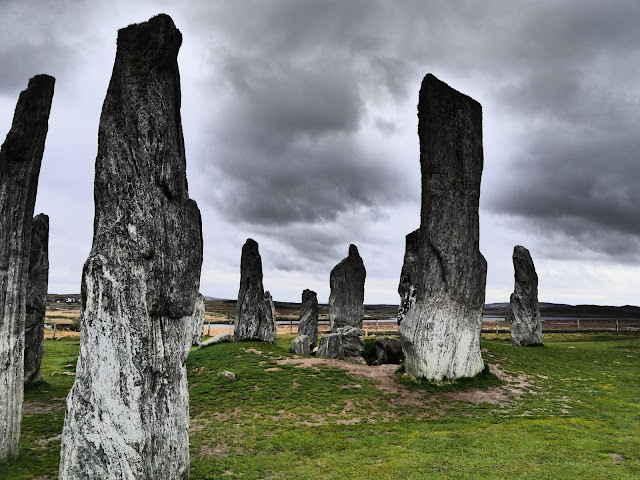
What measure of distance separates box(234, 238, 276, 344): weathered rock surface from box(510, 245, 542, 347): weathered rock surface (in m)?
17.0

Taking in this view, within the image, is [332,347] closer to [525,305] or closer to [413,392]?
[413,392]

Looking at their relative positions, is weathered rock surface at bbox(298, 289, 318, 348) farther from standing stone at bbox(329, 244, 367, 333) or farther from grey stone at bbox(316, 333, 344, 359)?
grey stone at bbox(316, 333, 344, 359)

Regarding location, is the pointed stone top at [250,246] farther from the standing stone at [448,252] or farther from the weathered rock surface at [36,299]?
the standing stone at [448,252]

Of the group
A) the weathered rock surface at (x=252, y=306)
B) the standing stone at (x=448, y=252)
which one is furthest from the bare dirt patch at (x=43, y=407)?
the standing stone at (x=448, y=252)

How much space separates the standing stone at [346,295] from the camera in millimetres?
33844

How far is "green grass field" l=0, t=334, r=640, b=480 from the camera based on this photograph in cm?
1027

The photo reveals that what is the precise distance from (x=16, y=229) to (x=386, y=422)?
38.4 feet

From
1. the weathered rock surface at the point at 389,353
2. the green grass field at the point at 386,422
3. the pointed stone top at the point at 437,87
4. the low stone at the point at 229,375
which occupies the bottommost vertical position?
the green grass field at the point at 386,422

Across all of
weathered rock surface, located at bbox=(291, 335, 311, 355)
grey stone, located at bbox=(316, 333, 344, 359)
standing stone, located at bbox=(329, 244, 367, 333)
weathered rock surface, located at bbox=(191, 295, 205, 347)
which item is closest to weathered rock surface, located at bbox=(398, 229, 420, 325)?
grey stone, located at bbox=(316, 333, 344, 359)

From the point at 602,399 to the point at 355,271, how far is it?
1885 centimetres

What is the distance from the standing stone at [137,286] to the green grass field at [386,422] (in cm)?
A: 235

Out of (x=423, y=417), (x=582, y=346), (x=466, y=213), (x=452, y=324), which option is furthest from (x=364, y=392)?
(x=582, y=346)

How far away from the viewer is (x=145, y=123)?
28.9 ft

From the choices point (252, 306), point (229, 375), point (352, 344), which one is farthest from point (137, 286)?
point (252, 306)
